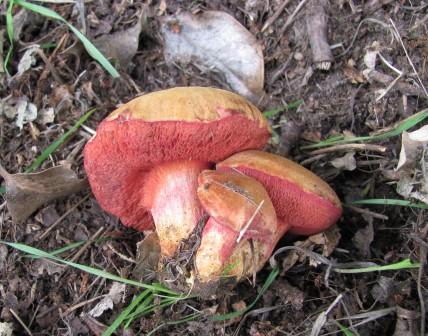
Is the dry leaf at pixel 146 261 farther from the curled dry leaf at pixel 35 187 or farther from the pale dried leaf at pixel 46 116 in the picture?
the pale dried leaf at pixel 46 116

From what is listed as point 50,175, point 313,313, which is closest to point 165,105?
point 50,175

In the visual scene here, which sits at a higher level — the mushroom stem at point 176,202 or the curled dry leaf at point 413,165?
the curled dry leaf at point 413,165

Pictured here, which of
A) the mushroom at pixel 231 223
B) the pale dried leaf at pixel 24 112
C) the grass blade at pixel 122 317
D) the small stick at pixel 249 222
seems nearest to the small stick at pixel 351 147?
the mushroom at pixel 231 223

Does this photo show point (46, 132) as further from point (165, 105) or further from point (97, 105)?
point (165, 105)

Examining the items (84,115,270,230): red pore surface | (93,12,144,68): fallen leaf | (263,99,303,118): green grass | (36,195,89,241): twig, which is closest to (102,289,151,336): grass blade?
(84,115,270,230): red pore surface

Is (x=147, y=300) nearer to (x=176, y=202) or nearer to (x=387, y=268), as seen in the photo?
(x=176, y=202)

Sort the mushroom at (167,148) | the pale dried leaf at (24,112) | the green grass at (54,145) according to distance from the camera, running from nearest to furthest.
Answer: the mushroom at (167,148), the green grass at (54,145), the pale dried leaf at (24,112)
